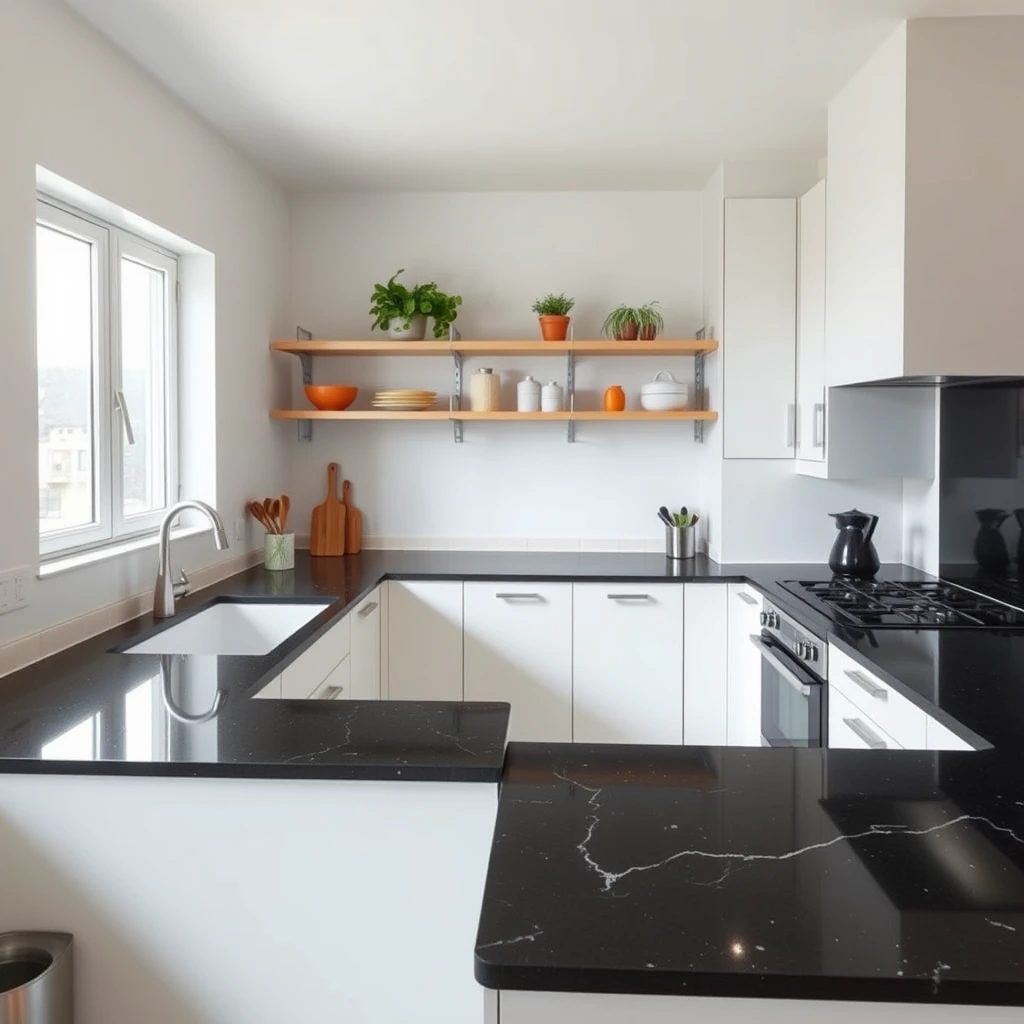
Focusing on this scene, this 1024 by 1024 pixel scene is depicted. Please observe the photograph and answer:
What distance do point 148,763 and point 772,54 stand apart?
239 centimetres

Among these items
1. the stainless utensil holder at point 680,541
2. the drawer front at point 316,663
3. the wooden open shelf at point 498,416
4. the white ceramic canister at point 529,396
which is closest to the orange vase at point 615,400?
the wooden open shelf at point 498,416

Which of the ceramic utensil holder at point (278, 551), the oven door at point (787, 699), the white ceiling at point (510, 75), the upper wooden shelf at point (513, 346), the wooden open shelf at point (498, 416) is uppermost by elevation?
the white ceiling at point (510, 75)

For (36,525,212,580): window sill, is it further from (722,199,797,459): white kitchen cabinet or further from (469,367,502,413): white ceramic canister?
(722,199,797,459): white kitchen cabinet

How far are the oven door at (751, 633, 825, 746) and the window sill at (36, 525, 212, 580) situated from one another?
1878mm

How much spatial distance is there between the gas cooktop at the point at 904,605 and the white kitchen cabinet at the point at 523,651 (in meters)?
0.83

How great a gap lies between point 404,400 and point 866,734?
2302mm

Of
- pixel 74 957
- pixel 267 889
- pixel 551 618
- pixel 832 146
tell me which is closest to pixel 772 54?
pixel 832 146

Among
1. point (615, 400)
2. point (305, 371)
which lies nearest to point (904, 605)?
point (615, 400)

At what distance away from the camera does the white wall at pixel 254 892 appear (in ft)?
4.93

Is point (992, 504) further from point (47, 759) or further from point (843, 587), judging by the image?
point (47, 759)

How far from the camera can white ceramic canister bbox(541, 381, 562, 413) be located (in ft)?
12.6

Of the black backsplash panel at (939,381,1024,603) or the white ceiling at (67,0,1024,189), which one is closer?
the white ceiling at (67,0,1024,189)

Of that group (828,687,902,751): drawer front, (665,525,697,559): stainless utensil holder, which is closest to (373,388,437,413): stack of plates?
(665,525,697,559): stainless utensil holder

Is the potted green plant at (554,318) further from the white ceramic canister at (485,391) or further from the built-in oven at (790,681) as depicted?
the built-in oven at (790,681)
